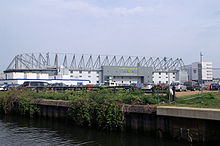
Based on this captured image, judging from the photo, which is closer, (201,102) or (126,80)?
(201,102)

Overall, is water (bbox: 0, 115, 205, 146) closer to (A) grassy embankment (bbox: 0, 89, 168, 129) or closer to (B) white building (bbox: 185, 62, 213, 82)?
(A) grassy embankment (bbox: 0, 89, 168, 129)

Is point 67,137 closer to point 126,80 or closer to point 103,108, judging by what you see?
point 103,108

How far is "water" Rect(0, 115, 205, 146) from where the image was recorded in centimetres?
1336

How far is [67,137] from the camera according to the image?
14.9 meters

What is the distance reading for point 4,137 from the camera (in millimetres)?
15078

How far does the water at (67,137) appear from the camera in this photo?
13.4 m

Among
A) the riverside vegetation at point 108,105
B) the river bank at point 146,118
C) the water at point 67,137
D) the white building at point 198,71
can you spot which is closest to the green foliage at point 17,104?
the river bank at point 146,118

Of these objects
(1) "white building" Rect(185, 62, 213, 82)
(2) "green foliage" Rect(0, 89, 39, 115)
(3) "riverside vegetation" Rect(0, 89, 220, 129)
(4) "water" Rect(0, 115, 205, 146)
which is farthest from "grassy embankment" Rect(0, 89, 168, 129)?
(1) "white building" Rect(185, 62, 213, 82)

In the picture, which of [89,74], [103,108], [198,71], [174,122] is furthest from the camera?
[89,74]

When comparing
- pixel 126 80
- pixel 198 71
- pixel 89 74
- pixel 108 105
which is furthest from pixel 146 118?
pixel 126 80

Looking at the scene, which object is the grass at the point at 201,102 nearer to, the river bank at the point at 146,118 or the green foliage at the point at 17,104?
the river bank at the point at 146,118

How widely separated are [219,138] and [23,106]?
17.8m

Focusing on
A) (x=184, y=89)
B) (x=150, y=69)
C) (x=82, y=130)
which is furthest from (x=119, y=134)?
(x=150, y=69)

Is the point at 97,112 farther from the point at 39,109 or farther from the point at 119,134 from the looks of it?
the point at 39,109
